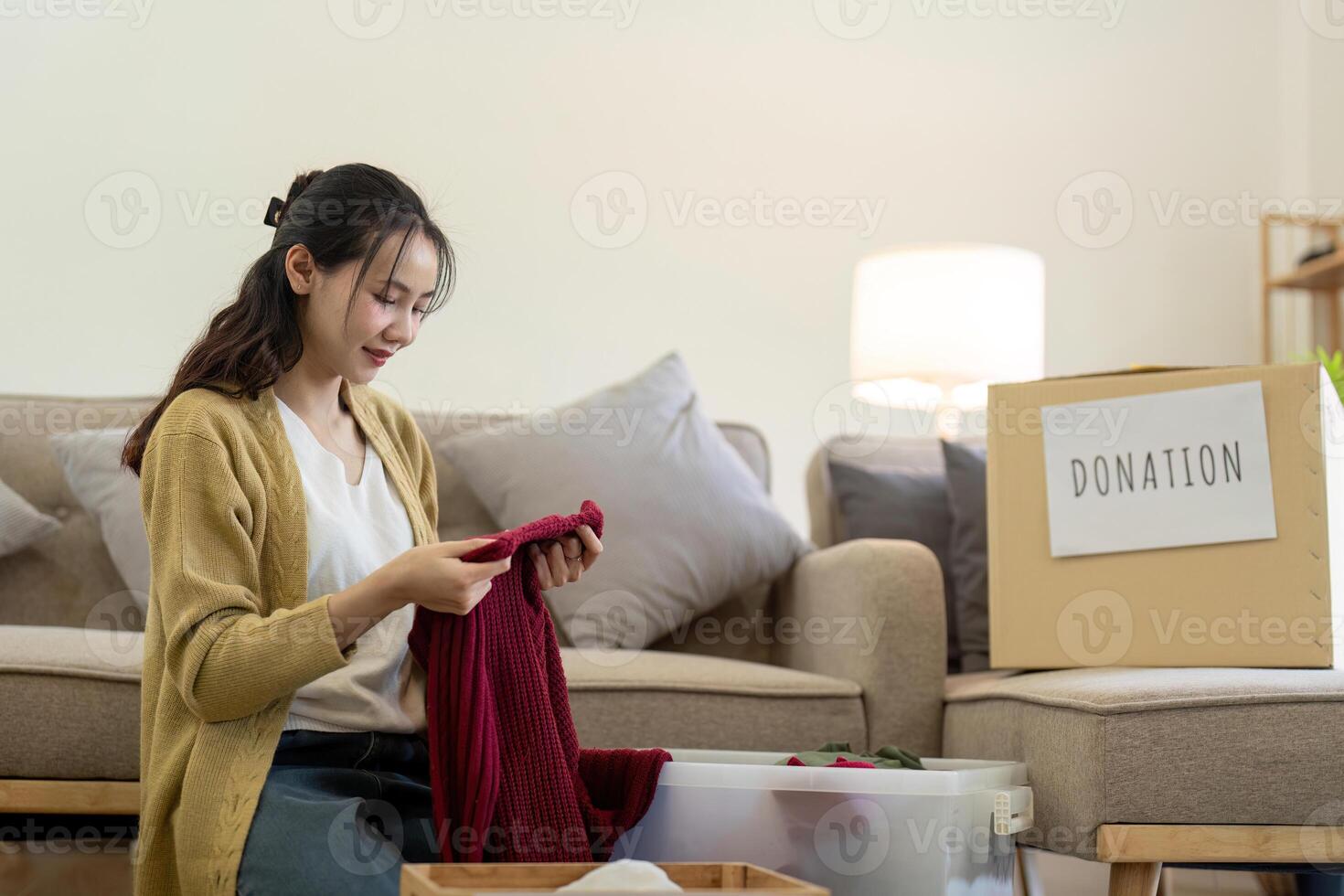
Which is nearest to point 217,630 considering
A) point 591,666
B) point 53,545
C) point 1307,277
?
point 591,666

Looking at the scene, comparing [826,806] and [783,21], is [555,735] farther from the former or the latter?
[783,21]

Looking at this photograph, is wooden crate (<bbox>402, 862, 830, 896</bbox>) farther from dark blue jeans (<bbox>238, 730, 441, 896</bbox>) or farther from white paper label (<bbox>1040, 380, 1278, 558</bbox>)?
white paper label (<bbox>1040, 380, 1278, 558</bbox>)

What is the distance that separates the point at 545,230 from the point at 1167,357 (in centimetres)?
151

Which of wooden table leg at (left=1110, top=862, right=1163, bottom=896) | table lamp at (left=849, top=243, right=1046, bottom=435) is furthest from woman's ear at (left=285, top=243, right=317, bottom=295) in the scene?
table lamp at (left=849, top=243, right=1046, bottom=435)

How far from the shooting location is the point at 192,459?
3.37 ft

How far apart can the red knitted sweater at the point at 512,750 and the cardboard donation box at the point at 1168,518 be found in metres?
0.61

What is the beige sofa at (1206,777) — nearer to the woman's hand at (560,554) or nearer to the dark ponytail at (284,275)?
the woman's hand at (560,554)

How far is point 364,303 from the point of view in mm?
1110

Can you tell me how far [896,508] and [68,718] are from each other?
123 centimetres

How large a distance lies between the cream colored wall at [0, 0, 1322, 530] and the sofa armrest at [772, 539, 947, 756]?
111 cm

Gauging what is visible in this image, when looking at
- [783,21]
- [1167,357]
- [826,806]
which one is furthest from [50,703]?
[1167,357]

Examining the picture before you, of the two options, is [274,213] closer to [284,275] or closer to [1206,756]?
[284,275]

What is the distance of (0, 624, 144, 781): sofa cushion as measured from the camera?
4.54 ft

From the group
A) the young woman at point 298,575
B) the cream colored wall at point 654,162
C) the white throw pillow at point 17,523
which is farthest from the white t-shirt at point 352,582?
the cream colored wall at point 654,162
